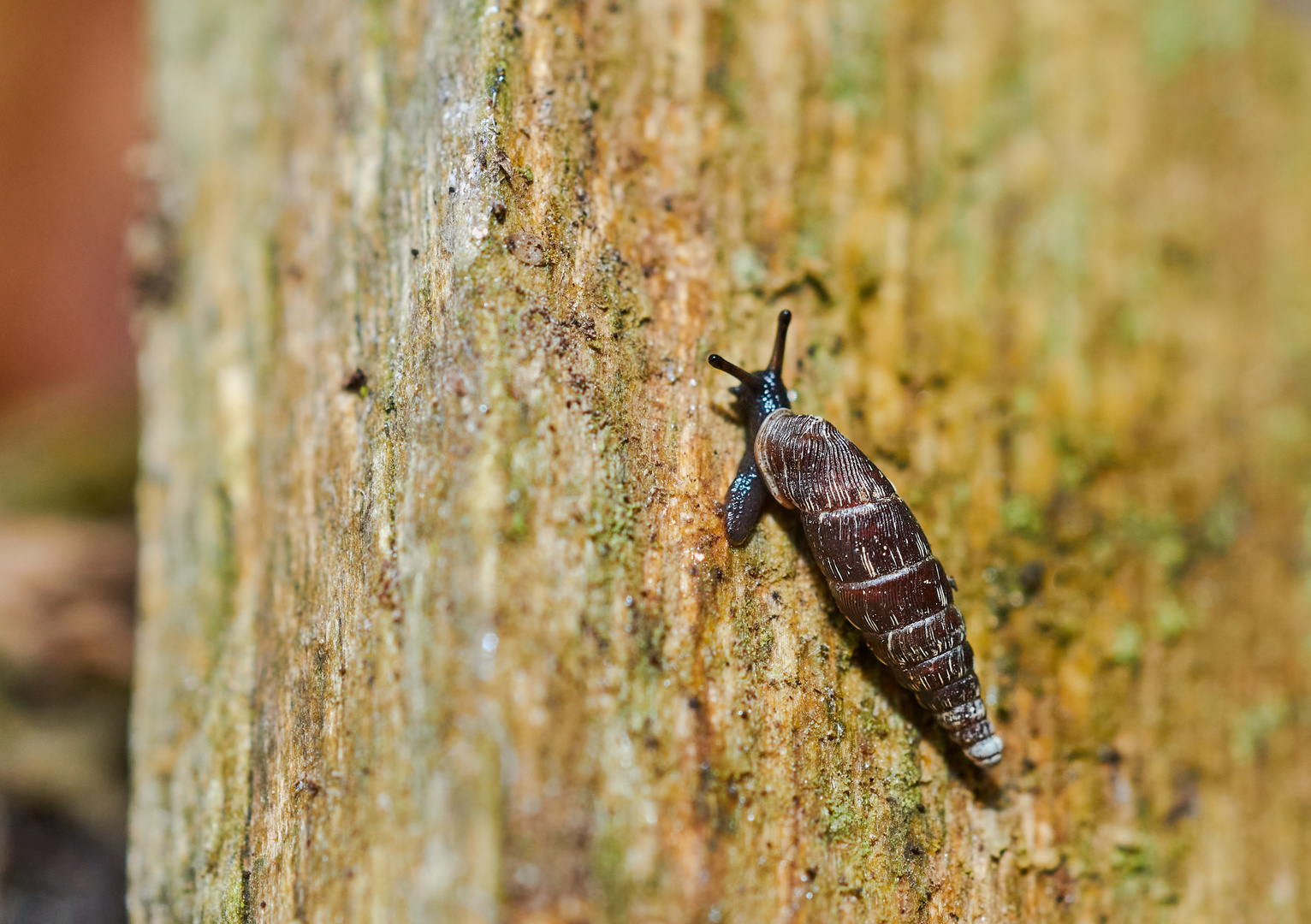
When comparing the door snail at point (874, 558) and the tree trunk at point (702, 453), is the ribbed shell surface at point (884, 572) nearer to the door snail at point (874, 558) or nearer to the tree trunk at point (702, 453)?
the door snail at point (874, 558)

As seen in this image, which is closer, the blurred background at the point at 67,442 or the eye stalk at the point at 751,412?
the eye stalk at the point at 751,412

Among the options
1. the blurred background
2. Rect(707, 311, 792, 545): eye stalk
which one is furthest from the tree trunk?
the blurred background

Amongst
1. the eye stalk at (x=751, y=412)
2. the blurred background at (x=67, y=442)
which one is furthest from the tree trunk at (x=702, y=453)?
the blurred background at (x=67, y=442)

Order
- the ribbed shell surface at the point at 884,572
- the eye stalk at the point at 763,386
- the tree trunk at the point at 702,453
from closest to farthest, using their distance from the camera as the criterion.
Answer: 1. the tree trunk at the point at 702,453
2. the ribbed shell surface at the point at 884,572
3. the eye stalk at the point at 763,386

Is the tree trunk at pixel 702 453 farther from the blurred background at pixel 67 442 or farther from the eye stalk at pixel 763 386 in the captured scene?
the blurred background at pixel 67 442

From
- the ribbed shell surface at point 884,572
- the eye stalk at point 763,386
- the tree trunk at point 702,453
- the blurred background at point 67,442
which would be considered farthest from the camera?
the blurred background at point 67,442

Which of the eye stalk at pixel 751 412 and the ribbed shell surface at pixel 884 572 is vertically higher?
the eye stalk at pixel 751 412

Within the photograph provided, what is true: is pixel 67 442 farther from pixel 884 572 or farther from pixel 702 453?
pixel 884 572
